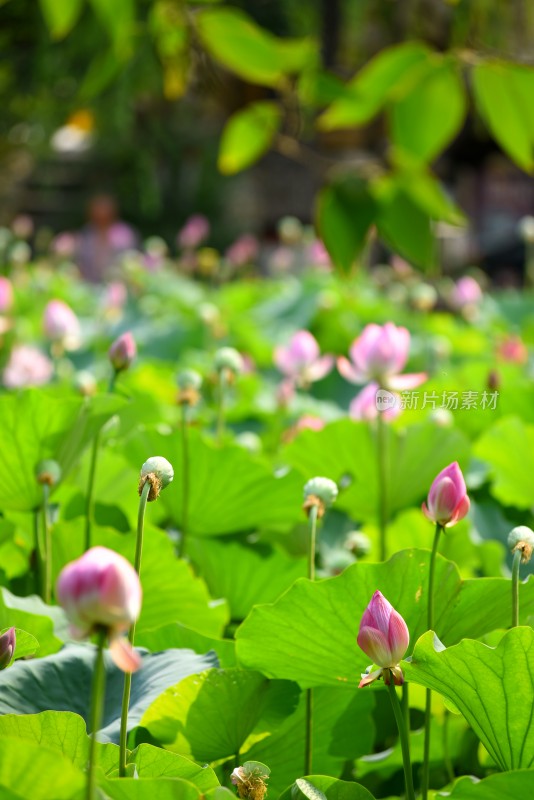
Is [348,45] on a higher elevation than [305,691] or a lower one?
Result: lower

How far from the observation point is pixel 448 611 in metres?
0.68

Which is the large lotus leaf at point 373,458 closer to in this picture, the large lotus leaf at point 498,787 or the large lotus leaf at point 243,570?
the large lotus leaf at point 243,570

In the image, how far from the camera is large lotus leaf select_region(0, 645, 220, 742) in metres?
0.65

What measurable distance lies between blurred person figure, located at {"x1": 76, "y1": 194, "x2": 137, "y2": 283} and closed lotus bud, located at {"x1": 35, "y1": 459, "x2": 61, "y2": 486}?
18.5 ft

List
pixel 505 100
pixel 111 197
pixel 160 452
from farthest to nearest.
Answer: pixel 111 197
pixel 160 452
pixel 505 100

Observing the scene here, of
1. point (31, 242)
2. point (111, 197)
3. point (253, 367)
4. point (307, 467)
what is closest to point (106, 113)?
point (31, 242)

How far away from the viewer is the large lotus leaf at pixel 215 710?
63cm

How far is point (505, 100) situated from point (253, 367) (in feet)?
3.99

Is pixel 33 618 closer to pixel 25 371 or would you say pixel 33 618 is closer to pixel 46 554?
pixel 46 554

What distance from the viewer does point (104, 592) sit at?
0.40 meters

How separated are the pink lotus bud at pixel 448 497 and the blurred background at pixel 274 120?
23 cm

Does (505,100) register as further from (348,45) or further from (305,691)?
(348,45)

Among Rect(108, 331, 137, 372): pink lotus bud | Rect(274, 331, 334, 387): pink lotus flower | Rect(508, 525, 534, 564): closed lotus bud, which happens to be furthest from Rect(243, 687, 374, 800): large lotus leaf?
Rect(274, 331, 334, 387): pink lotus flower

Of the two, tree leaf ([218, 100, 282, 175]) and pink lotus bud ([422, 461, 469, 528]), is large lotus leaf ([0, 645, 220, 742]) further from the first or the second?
tree leaf ([218, 100, 282, 175])
